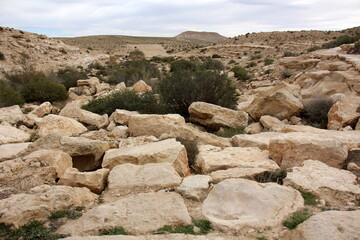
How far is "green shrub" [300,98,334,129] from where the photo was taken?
762 cm

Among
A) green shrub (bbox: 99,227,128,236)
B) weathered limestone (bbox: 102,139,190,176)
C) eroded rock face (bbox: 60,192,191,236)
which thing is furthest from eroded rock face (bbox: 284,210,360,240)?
weathered limestone (bbox: 102,139,190,176)

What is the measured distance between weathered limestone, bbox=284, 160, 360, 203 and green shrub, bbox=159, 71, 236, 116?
14.9ft

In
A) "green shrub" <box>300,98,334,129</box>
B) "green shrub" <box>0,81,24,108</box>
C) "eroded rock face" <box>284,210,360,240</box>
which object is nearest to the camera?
"eroded rock face" <box>284,210,360,240</box>

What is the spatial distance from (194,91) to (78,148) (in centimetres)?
425

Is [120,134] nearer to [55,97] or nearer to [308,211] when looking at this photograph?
[308,211]

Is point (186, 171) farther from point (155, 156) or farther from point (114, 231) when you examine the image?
point (114, 231)

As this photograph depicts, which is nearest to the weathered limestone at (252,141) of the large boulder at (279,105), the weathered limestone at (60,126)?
the large boulder at (279,105)

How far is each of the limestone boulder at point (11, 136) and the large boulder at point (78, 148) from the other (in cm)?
125

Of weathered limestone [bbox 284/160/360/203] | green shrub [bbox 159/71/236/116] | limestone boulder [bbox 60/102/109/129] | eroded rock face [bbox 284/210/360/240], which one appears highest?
green shrub [bbox 159/71/236/116]

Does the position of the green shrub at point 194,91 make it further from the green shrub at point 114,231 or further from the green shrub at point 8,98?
the green shrub at point 114,231

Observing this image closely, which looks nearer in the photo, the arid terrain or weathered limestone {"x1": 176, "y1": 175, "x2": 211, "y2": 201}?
the arid terrain

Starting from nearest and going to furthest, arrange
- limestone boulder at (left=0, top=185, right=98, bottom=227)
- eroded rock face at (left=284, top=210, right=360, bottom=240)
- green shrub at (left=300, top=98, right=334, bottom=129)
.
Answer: eroded rock face at (left=284, top=210, right=360, bottom=240) → limestone boulder at (left=0, top=185, right=98, bottom=227) → green shrub at (left=300, top=98, right=334, bottom=129)

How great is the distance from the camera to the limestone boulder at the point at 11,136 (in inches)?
233

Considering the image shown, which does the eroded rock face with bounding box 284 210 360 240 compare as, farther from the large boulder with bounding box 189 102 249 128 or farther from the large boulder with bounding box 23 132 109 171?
the large boulder with bounding box 189 102 249 128
